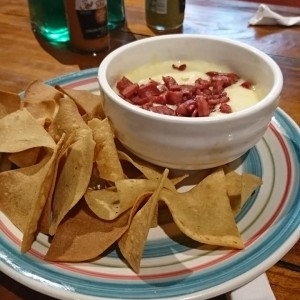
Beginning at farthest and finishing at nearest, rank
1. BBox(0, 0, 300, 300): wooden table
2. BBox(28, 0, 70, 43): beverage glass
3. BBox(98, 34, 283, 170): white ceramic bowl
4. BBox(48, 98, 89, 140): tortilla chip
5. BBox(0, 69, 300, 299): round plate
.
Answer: BBox(28, 0, 70, 43): beverage glass → BBox(0, 0, 300, 300): wooden table → BBox(48, 98, 89, 140): tortilla chip → BBox(98, 34, 283, 170): white ceramic bowl → BBox(0, 69, 300, 299): round plate

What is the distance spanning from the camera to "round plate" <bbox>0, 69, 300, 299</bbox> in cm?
68

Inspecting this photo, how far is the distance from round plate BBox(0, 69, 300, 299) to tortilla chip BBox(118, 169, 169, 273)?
0.07ft

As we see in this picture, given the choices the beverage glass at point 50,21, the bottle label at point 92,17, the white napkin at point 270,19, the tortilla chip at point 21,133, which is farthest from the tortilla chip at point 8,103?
the white napkin at point 270,19

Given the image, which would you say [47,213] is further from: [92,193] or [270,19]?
[270,19]

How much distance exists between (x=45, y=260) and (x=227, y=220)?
0.92ft

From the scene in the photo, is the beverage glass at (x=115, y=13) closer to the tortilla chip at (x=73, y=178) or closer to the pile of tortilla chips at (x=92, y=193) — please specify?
the pile of tortilla chips at (x=92, y=193)

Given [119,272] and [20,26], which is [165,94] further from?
[20,26]

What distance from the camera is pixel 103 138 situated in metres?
0.87

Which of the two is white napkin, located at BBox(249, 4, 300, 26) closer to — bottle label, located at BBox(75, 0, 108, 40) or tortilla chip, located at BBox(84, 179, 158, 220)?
bottle label, located at BBox(75, 0, 108, 40)

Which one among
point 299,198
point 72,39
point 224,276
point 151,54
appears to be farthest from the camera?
point 72,39

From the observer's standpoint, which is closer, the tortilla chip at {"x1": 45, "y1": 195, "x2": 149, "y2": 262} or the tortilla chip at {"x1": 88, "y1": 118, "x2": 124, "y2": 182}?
the tortilla chip at {"x1": 45, "y1": 195, "x2": 149, "y2": 262}

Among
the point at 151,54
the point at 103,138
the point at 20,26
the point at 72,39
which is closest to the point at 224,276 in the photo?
the point at 103,138

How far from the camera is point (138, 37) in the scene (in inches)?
63.6

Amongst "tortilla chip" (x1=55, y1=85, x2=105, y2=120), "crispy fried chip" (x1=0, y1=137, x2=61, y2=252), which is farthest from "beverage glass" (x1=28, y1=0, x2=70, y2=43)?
"crispy fried chip" (x1=0, y1=137, x2=61, y2=252)
